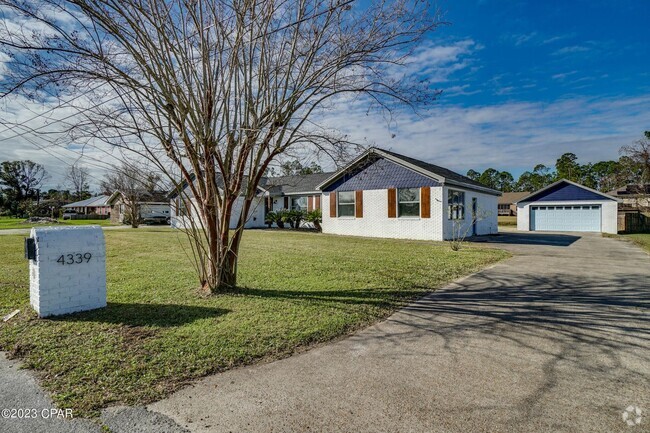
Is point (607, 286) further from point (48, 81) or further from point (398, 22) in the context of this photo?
point (48, 81)

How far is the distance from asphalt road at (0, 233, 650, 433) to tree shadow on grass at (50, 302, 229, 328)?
4.19ft

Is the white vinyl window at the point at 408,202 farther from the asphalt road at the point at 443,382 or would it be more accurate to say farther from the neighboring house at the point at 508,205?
the neighboring house at the point at 508,205

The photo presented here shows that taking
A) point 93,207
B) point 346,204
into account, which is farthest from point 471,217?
point 93,207

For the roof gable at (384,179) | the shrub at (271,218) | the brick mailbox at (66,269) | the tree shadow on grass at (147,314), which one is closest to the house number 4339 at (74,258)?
the brick mailbox at (66,269)

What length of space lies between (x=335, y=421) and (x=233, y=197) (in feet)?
14.0

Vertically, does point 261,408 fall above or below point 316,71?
below

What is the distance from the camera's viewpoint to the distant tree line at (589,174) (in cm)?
2831

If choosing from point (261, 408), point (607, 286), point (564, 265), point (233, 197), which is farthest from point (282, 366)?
point (564, 265)

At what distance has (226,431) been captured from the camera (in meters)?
2.26

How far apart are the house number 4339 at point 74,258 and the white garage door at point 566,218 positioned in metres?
26.3

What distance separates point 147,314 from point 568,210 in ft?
86.2

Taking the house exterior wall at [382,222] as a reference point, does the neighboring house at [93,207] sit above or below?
above

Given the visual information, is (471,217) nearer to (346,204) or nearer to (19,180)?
(346,204)

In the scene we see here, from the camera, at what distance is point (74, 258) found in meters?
4.66
